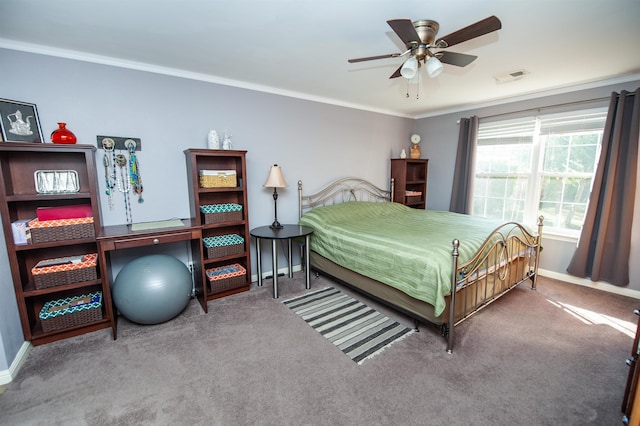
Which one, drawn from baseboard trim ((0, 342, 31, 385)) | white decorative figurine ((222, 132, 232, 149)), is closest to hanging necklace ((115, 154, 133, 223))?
white decorative figurine ((222, 132, 232, 149))

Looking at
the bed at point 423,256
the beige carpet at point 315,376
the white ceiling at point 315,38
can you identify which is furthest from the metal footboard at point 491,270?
the white ceiling at point 315,38

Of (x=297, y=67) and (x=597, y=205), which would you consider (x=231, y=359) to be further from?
(x=597, y=205)

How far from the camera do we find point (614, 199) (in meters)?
3.05

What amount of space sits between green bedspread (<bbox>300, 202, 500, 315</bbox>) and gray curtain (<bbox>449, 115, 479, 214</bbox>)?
0.75 m

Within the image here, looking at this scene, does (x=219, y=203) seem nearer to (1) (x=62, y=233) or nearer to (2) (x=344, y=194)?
(1) (x=62, y=233)

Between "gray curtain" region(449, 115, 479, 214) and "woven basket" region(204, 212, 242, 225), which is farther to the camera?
"gray curtain" region(449, 115, 479, 214)

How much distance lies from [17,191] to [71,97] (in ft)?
2.89

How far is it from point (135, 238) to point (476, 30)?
2.85 metres

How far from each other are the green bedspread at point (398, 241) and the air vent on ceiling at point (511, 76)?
159 centimetres

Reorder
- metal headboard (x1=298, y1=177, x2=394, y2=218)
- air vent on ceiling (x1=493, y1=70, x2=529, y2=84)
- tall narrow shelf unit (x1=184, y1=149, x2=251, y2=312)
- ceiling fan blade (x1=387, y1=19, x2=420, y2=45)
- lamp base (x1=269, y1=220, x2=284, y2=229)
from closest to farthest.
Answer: ceiling fan blade (x1=387, y1=19, x2=420, y2=45)
tall narrow shelf unit (x1=184, y1=149, x2=251, y2=312)
air vent on ceiling (x1=493, y1=70, x2=529, y2=84)
lamp base (x1=269, y1=220, x2=284, y2=229)
metal headboard (x1=298, y1=177, x2=394, y2=218)

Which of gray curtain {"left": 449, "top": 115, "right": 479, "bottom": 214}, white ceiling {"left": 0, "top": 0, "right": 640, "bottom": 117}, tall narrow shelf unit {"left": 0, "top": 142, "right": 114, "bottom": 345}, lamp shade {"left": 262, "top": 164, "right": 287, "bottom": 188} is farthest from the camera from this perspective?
gray curtain {"left": 449, "top": 115, "right": 479, "bottom": 214}

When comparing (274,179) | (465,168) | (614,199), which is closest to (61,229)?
(274,179)

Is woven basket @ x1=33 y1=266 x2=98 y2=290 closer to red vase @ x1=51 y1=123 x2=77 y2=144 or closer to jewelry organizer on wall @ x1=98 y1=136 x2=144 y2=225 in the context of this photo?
jewelry organizer on wall @ x1=98 y1=136 x2=144 y2=225

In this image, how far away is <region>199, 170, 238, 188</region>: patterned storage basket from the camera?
9.30ft
